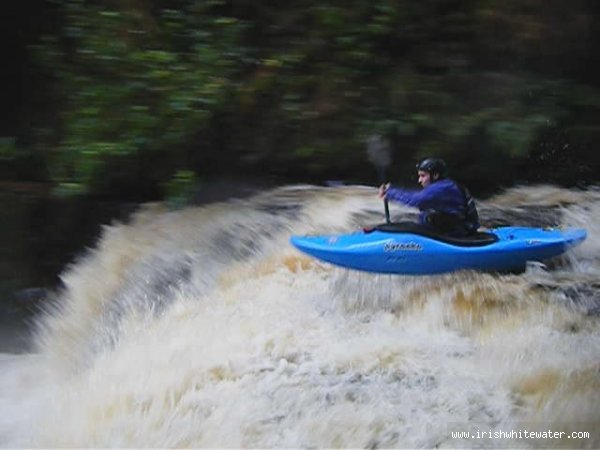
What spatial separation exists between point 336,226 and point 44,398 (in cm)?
176

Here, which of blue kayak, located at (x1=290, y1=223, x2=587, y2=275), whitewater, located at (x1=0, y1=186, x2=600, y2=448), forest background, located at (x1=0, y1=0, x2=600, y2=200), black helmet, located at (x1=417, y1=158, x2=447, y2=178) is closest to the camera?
whitewater, located at (x1=0, y1=186, x2=600, y2=448)

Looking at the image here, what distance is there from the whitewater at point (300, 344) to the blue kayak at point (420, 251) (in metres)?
0.07

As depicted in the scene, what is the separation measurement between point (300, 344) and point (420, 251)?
77 centimetres

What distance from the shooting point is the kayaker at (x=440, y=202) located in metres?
3.79

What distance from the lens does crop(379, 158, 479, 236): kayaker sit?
3.79 m

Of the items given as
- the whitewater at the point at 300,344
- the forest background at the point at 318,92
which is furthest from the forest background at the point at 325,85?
the whitewater at the point at 300,344

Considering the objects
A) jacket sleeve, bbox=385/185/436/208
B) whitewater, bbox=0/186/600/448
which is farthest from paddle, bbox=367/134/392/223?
jacket sleeve, bbox=385/185/436/208

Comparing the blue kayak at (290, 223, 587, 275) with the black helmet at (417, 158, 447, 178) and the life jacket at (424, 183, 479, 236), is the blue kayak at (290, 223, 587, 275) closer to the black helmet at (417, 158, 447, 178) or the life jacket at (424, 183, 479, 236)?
the life jacket at (424, 183, 479, 236)

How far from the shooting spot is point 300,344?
3.30 metres

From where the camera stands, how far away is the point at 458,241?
148 inches

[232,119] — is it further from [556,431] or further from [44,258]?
[556,431]

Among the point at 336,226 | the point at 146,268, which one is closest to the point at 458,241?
the point at 336,226

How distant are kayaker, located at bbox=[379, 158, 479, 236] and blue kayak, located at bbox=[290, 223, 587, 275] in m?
0.06

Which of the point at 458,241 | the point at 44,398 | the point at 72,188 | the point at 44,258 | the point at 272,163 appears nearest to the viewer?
the point at 458,241
